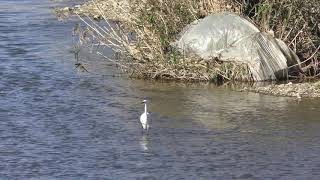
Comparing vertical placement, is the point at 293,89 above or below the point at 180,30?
below

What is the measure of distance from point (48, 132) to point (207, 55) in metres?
4.20

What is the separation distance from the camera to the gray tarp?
1323 cm

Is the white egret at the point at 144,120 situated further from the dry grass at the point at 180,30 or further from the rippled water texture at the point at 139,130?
the dry grass at the point at 180,30

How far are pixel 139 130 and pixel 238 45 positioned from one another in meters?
3.86

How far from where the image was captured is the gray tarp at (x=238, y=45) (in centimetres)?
1323

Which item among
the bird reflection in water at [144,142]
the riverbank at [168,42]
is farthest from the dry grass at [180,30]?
the bird reflection in water at [144,142]

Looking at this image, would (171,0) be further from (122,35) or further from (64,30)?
(64,30)

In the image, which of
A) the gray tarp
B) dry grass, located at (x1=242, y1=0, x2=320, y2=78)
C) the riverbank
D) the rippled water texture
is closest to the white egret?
the rippled water texture

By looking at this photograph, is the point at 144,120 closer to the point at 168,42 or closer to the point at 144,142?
the point at 144,142

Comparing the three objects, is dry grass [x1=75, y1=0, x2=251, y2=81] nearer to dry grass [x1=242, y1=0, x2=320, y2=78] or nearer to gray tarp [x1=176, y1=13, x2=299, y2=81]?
gray tarp [x1=176, y1=13, x2=299, y2=81]

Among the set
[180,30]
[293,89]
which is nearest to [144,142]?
[293,89]

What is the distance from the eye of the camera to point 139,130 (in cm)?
1002

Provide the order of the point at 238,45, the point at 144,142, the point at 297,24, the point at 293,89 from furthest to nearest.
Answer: the point at 297,24
the point at 238,45
the point at 293,89
the point at 144,142

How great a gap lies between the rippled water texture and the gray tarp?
74 cm
